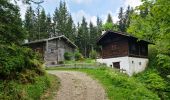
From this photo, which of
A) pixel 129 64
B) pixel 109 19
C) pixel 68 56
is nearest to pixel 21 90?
pixel 129 64

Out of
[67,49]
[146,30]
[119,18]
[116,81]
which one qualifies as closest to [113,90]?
[116,81]

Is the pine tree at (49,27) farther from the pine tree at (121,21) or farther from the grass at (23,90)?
the grass at (23,90)

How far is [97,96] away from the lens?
22.6 metres

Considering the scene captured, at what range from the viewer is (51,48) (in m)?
59.8

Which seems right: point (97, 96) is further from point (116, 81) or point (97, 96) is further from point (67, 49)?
point (67, 49)

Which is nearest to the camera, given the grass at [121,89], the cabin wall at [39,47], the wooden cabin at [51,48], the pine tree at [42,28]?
the grass at [121,89]

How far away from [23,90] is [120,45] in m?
29.5

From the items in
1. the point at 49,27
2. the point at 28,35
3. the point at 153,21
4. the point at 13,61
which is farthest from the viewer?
the point at 49,27

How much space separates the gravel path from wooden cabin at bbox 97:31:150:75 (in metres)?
15.9

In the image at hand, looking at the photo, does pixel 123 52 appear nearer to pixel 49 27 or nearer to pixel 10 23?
pixel 10 23

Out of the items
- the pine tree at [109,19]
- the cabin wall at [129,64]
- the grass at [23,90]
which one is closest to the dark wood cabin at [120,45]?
the cabin wall at [129,64]

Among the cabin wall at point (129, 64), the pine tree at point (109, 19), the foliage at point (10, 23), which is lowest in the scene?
the cabin wall at point (129, 64)

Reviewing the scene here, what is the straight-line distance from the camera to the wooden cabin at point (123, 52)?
45500 mm

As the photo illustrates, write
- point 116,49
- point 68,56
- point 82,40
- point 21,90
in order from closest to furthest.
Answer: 1. point 21,90
2. point 116,49
3. point 68,56
4. point 82,40
